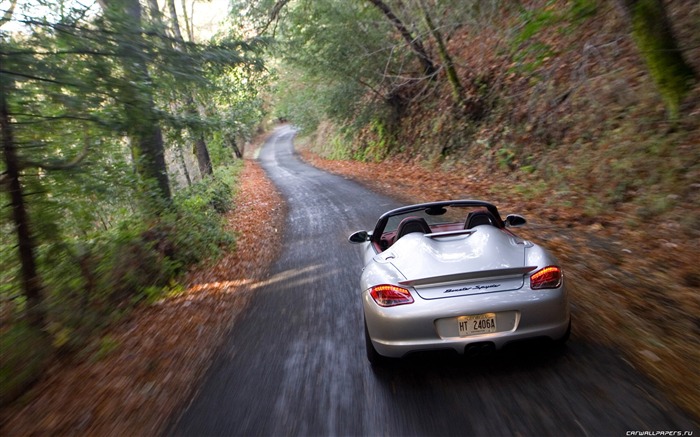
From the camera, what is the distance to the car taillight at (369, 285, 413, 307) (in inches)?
126

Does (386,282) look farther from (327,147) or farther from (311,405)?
(327,147)

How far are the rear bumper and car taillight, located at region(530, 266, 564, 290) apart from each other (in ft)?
0.16

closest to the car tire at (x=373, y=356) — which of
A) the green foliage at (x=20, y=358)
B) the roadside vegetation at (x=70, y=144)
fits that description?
the roadside vegetation at (x=70, y=144)

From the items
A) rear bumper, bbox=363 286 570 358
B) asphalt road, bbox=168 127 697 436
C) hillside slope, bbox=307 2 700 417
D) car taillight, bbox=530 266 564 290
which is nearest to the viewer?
asphalt road, bbox=168 127 697 436

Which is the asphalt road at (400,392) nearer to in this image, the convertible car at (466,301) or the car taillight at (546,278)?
the convertible car at (466,301)

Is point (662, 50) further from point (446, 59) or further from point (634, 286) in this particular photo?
point (446, 59)

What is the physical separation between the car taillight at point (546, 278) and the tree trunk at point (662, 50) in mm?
6095

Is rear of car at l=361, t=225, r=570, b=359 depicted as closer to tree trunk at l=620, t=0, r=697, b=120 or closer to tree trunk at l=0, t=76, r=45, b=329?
tree trunk at l=0, t=76, r=45, b=329

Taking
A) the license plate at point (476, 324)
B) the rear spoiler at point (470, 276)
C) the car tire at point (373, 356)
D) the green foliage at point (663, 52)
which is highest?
the green foliage at point (663, 52)

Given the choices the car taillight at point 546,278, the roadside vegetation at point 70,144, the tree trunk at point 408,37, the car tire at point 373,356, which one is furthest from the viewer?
the tree trunk at point 408,37

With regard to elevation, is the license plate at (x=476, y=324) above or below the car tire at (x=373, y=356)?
above

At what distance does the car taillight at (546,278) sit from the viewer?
125 inches

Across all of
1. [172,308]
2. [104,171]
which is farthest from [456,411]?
[104,171]

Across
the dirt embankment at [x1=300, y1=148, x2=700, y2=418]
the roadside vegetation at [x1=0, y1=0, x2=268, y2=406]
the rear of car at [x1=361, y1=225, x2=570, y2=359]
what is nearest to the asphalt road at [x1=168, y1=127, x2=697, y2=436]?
the dirt embankment at [x1=300, y1=148, x2=700, y2=418]
